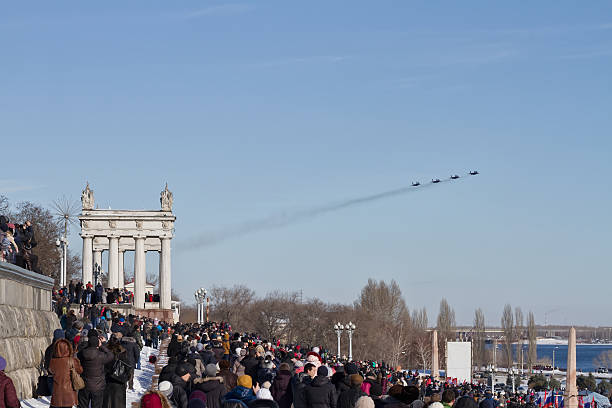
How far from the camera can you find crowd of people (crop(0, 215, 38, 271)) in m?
23.1

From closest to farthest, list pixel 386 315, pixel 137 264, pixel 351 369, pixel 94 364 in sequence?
1. pixel 94 364
2. pixel 351 369
3. pixel 137 264
4. pixel 386 315

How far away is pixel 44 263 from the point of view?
251 ft

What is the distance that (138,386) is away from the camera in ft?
84.2

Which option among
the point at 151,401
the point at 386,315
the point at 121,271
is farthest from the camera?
the point at 386,315

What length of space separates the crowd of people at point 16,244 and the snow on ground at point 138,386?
11.1ft

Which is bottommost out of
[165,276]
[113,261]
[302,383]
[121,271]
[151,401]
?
[302,383]

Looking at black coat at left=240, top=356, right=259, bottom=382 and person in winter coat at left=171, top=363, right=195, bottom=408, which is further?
black coat at left=240, top=356, right=259, bottom=382

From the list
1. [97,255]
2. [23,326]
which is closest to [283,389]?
[23,326]

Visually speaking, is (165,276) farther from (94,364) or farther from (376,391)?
(376,391)

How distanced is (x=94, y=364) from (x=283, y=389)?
3.36m

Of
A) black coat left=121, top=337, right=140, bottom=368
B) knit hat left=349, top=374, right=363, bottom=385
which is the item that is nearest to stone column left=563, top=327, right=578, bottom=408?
black coat left=121, top=337, right=140, bottom=368

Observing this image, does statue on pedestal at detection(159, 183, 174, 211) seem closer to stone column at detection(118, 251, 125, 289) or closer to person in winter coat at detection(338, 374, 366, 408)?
stone column at detection(118, 251, 125, 289)

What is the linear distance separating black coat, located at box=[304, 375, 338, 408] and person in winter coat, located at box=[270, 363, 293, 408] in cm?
205

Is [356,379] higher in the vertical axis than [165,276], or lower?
lower
